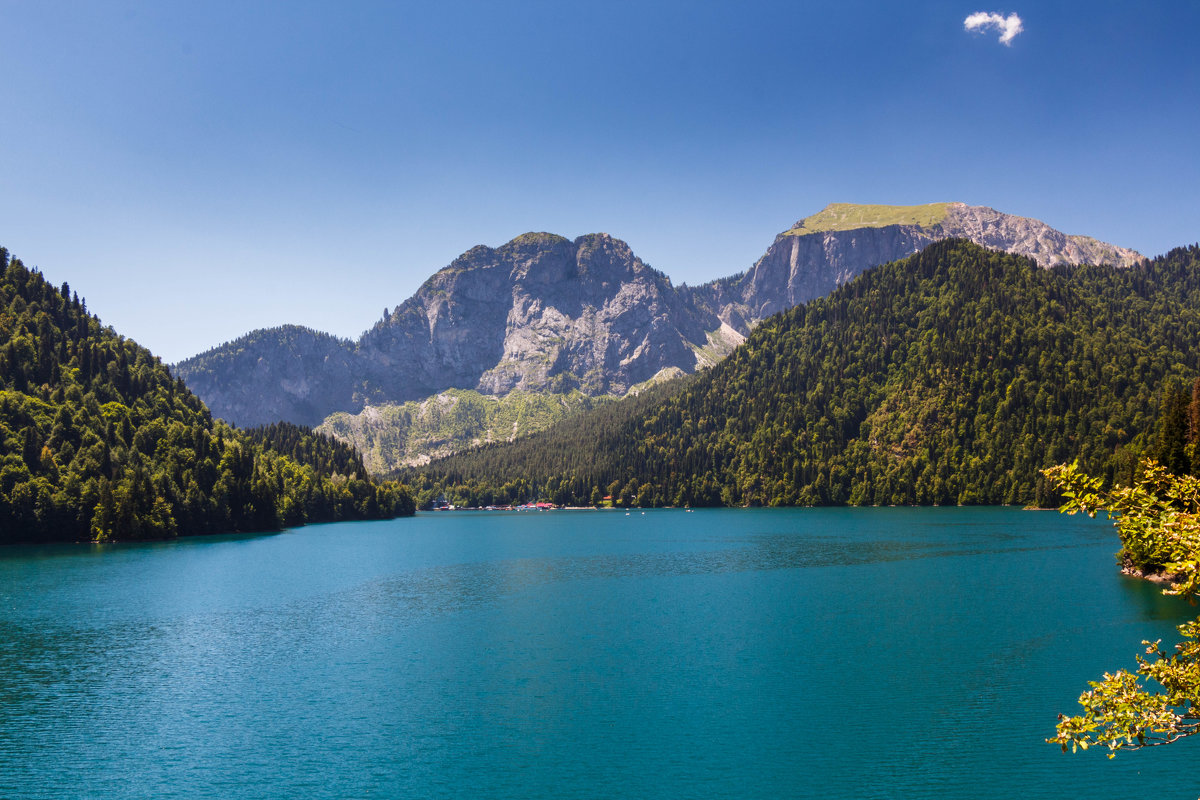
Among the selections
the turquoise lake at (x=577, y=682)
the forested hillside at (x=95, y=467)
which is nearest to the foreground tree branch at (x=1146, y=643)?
the turquoise lake at (x=577, y=682)

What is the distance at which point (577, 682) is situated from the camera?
5181 centimetres

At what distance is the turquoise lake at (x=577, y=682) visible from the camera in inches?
1421

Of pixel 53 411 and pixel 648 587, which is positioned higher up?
pixel 53 411

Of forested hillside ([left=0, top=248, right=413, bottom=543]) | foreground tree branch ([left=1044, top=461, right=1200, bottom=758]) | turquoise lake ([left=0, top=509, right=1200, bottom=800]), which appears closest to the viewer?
foreground tree branch ([left=1044, top=461, right=1200, bottom=758])

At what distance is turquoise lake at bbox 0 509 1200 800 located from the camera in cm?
3609

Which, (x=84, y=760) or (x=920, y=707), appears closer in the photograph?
(x=84, y=760)

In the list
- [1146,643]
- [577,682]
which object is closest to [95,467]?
[577,682]

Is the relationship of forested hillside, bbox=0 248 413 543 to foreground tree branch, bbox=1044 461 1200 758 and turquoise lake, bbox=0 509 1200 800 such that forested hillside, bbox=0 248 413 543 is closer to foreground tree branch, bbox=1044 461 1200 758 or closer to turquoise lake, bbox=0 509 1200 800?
turquoise lake, bbox=0 509 1200 800

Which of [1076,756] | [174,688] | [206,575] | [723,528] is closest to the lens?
[1076,756]

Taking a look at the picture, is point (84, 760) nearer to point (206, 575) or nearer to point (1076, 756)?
point (1076, 756)

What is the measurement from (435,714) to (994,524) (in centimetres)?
16419

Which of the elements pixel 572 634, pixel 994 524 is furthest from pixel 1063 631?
pixel 994 524

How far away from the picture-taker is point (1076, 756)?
37.5m

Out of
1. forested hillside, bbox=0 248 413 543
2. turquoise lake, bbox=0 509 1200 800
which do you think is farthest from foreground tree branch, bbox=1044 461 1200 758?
forested hillside, bbox=0 248 413 543
